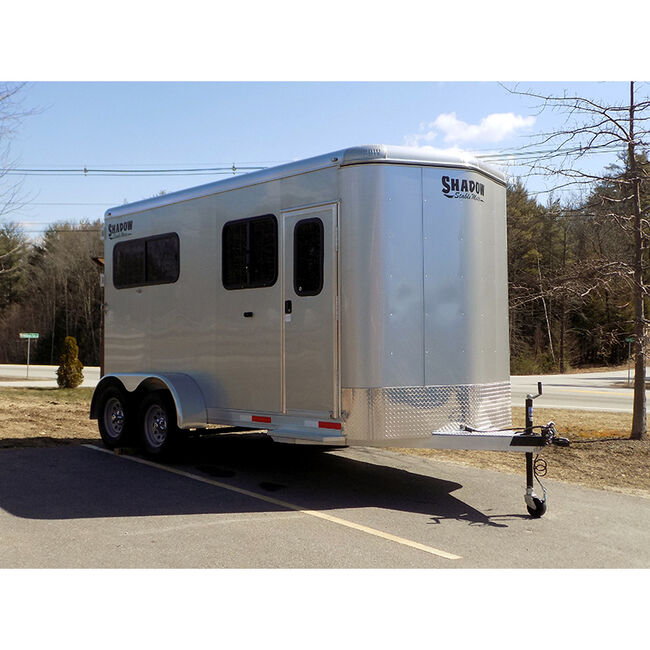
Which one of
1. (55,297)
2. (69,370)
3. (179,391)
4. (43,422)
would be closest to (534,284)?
(179,391)

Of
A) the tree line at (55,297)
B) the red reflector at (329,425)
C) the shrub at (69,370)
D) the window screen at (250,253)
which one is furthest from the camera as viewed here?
the tree line at (55,297)

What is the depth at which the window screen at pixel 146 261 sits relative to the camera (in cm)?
895

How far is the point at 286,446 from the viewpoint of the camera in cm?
1020

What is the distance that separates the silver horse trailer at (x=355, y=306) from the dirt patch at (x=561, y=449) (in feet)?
5.93

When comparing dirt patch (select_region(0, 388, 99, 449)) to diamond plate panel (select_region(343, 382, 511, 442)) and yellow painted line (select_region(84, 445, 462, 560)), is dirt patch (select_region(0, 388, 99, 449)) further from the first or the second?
diamond plate panel (select_region(343, 382, 511, 442))

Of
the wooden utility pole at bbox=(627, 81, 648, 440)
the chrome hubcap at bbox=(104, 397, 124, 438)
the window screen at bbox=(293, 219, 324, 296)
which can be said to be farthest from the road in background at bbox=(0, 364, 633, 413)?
the window screen at bbox=(293, 219, 324, 296)

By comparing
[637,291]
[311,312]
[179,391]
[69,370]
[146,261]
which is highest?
[146,261]

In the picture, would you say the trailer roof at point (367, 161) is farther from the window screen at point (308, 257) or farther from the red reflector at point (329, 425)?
the red reflector at point (329, 425)

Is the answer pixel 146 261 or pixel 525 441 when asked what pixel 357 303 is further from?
pixel 146 261

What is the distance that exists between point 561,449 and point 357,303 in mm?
4673

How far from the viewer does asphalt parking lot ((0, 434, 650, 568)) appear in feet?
17.0

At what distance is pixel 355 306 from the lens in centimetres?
666

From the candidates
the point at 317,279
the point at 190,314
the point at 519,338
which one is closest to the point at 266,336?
the point at 317,279

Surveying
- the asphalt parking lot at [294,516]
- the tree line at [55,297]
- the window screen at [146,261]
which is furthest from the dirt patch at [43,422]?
the tree line at [55,297]
